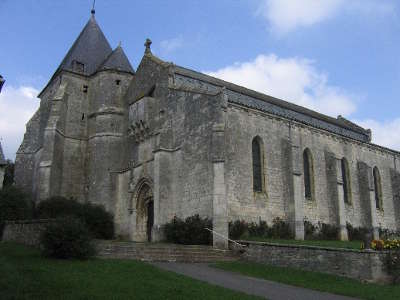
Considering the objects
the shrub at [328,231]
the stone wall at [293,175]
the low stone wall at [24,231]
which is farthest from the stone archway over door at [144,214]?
the shrub at [328,231]

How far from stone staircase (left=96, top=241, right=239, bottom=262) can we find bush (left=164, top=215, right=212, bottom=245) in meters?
1.93

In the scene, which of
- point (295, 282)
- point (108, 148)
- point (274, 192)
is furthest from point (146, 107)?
point (295, 282)

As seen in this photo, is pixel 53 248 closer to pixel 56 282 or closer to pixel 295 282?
pixel 56 282

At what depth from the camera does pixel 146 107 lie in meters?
28.7

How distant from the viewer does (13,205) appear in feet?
82.0

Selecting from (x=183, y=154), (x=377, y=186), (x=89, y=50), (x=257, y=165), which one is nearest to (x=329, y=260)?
(x=257, y=165)

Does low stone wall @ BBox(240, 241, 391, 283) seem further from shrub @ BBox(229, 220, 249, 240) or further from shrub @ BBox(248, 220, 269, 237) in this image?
shrub @ BBox(248, 220, 269, 237)

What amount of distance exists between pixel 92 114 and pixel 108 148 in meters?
3.30

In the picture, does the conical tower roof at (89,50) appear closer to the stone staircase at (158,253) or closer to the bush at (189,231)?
the bush at (189,231)

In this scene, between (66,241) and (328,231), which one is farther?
(328,231)

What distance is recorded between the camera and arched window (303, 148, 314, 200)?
29.2m

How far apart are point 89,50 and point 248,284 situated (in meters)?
26.1

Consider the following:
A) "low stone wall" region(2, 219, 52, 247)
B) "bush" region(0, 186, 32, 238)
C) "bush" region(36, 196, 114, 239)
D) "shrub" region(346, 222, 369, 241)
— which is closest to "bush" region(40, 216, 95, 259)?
"low stone wall" region(2, 219, 52, 247)

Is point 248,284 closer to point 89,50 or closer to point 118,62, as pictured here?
point 118,62
